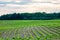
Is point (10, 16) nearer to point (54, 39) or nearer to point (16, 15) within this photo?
point (16, 15)

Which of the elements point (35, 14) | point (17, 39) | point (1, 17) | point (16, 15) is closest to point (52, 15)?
point (35, 14)

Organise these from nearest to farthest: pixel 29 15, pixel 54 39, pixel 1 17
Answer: pixel 54 39, pixel 1 17, pixel 29 15

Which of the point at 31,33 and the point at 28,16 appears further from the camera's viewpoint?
the point at 28,16

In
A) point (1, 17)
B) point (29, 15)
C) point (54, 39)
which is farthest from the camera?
point (29, 15)

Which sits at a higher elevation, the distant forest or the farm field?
the farm field

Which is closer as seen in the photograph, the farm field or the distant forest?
the farm field

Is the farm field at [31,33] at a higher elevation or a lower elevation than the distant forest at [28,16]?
higher

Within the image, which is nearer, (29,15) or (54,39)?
(54,39)

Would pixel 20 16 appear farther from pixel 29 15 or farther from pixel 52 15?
pixel 52 15

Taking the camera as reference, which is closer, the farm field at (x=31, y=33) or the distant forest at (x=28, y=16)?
the farm field at (x=31, y=33)

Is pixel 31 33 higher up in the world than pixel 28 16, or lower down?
higher up

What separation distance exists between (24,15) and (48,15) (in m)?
12.8

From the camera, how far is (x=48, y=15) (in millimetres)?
111562

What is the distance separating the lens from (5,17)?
109 meters
